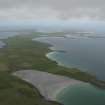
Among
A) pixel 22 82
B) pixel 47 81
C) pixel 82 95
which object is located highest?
pixel 22 82

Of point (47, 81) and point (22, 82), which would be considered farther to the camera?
point (47, 81)

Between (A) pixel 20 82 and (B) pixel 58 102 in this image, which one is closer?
(B) pixel 58 102

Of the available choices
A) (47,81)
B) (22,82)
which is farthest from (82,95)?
(22,82)

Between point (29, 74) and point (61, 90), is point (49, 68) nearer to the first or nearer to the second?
point (29, 74)

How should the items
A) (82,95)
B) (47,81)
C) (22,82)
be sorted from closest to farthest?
(82,95), (22,82), (47,81)

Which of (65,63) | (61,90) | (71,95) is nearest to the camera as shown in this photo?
(71,95)

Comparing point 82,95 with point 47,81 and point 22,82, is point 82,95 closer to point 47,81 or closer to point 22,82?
point 47,81

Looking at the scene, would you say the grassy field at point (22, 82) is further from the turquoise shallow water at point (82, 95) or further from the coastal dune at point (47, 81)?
the turquoise shallow water at point (82, 95)

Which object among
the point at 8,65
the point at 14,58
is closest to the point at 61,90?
the point at 8,65
